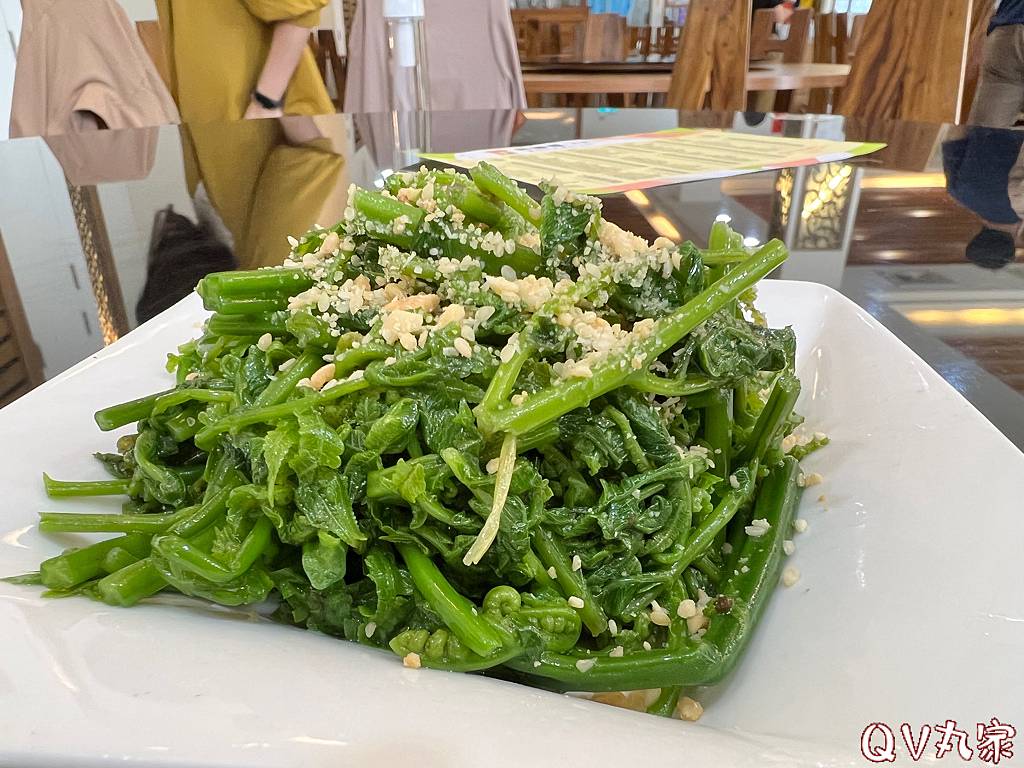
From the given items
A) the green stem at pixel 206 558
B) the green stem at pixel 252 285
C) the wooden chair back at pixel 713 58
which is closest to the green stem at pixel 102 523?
the green stem at pixel 206 558

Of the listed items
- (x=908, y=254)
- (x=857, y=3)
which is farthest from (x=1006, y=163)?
(x=857, y=3)

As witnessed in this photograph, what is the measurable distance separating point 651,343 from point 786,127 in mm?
3691

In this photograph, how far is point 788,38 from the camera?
10.2 m

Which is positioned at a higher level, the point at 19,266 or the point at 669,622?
the point at 19,266

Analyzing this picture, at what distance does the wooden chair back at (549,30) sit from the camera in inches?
439

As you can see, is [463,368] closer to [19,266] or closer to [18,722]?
[18,722]

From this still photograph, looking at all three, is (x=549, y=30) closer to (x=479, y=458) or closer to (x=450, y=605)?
(x=479, y=458)

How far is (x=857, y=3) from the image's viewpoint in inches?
617

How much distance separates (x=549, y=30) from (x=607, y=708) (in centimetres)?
Result: 1205

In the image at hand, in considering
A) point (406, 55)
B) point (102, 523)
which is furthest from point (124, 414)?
point (406, 55)

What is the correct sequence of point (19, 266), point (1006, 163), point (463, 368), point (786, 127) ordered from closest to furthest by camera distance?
1. point (463, 368)
2. point (19, 266)
3. point (1006, 163)
4. point (786, 127)

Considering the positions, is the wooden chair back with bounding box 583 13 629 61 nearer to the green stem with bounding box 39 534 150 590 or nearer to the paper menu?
the paper menu

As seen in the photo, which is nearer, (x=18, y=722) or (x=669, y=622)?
(x=18, y=722)

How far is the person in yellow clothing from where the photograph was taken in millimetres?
4590
